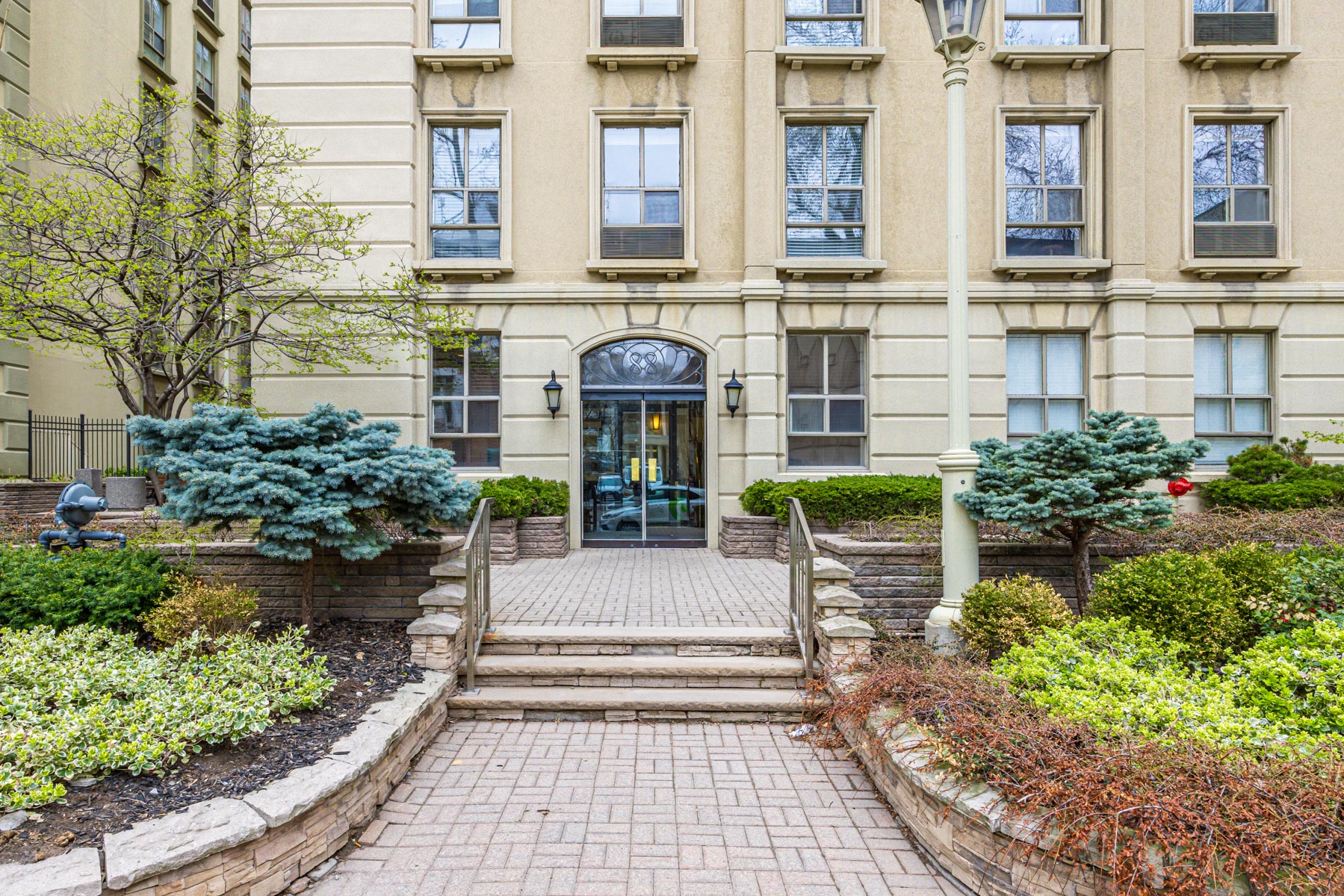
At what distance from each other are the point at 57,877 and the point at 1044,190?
1377cm

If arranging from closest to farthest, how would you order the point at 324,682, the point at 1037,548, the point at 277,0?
1. the point at 324,682
2. the point at 1037,548
3. the point at 277,0

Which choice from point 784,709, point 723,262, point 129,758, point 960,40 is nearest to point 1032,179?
point 723,262

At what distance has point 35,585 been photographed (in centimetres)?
486

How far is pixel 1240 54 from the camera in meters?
10.9

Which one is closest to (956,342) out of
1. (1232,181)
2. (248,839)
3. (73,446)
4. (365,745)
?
(365,745)

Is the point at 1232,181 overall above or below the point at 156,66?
below

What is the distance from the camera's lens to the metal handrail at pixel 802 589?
5191mm

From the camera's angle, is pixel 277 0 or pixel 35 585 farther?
pixel 277 0

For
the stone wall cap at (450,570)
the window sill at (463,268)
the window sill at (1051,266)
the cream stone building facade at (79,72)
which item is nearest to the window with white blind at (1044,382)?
the window sill at (1051,266)

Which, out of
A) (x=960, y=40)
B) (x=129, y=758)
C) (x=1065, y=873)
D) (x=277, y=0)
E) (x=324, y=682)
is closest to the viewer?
(x=1065, y=873)

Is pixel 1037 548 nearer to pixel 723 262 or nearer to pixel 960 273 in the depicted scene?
pixel 960 273

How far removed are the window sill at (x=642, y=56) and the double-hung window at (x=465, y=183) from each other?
6.92 feet

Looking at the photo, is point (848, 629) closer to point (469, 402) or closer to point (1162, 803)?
point (1162, 803)

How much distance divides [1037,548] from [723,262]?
270 inches
